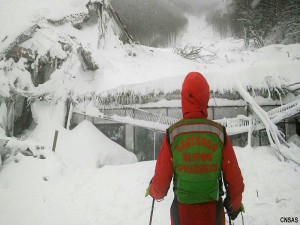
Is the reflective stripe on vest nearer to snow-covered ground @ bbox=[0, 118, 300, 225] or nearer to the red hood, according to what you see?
the red hood

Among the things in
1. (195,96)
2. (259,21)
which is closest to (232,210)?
(195,96)

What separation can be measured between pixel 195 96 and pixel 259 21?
22.8 feet

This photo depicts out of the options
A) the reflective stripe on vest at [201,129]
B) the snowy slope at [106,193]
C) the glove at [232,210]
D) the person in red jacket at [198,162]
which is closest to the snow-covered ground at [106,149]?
the snowy slope at [106,193]

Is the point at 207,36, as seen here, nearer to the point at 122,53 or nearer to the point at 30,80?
the point at 122,53

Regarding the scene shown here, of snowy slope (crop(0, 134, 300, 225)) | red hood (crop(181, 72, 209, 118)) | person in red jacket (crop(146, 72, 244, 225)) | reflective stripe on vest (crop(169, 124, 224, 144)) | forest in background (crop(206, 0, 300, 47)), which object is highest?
forest in background (crop(206, 0, 300, 47))

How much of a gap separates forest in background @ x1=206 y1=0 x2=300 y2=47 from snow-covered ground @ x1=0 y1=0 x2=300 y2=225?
1.43 ft

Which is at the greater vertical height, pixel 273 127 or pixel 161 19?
pixel 161 19

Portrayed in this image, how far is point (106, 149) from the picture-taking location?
6215 mm

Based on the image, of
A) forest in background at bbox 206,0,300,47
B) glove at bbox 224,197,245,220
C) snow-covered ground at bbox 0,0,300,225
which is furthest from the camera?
forest in background at bbox 206,0,300,47

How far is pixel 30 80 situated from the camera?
→ 282 inches

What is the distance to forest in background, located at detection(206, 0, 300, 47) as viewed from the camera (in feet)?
20.4

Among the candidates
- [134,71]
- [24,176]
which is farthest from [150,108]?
[24,176]

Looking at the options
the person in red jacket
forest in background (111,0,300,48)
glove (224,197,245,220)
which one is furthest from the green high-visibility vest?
forest in background (111,0,300,48)

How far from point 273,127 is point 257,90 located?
0.99 meters
